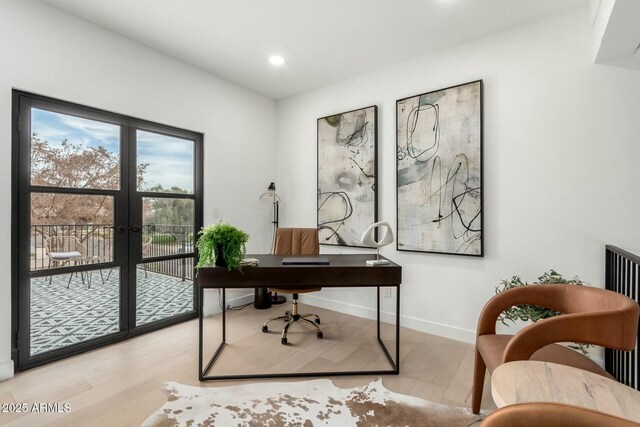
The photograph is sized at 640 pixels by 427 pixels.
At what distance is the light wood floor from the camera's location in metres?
1.87

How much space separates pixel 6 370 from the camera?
2121mm

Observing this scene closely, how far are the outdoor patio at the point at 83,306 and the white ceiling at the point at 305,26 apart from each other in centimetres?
223

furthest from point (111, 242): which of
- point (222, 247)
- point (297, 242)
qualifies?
point (297, 242)

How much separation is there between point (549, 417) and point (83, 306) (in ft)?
10.7

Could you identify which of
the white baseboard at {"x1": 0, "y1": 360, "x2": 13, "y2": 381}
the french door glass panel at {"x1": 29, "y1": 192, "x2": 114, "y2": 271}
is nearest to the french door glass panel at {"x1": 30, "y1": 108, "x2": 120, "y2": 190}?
the french door glass panel at {"x1": 29, "y1": 192, "x2": 114, "y2": 271}

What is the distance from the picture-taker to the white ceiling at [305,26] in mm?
2326

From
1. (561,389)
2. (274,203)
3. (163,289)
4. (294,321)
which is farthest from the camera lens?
(274,203)

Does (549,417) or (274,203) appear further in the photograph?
(274,203)

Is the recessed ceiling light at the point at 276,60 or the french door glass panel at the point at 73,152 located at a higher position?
the recessed ceiling light at the point at 276,60

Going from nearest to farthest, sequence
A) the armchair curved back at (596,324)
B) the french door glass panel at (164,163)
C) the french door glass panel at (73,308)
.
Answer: the armchair curved back at (596,324)
the french door glass panel at (73,308)
the french door glass panel at (164,163)

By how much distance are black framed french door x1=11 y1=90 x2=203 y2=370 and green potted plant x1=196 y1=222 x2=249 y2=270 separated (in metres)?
1.24

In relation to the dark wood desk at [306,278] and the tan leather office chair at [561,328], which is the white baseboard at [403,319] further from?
the tan leather office chair at [561,328]

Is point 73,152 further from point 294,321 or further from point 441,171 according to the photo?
point 441,171

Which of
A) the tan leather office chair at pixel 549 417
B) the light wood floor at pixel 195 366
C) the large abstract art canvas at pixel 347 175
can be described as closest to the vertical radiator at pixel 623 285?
the light wood floor at pixel 195 366
